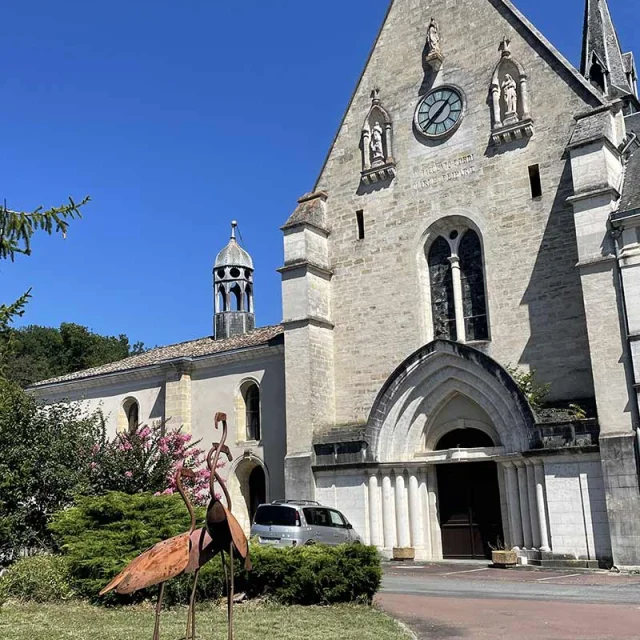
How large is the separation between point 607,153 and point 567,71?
3368 mm

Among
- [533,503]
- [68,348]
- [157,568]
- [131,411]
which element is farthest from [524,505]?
[68,348]

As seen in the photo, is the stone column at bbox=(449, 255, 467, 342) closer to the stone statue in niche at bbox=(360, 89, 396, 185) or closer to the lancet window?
the lancet window

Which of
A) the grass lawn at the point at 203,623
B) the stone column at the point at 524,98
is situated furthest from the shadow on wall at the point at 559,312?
the grass lawn at the point at 203,623

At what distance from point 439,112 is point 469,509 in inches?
477

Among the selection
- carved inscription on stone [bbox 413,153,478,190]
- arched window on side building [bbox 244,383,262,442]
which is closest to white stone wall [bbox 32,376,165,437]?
arched window on side building [bbox 244,383,262,442]

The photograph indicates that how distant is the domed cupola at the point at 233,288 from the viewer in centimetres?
3328

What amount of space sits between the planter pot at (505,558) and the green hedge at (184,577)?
7251 mm

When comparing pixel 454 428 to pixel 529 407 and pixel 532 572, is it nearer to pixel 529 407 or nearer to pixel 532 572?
pixel 529 407

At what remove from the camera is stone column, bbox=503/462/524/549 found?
19.2m

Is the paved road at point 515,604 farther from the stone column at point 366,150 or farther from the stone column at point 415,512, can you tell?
the stone column at point 366,150

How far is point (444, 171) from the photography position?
23234 mm

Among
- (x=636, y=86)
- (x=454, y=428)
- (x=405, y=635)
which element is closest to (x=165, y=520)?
(x=405, y=635)

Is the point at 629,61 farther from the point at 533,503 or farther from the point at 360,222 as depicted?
the point at 533,503

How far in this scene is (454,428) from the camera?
71.6 feet
